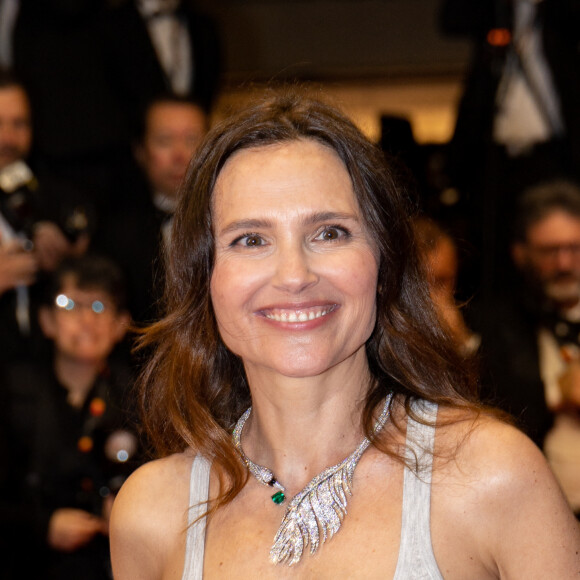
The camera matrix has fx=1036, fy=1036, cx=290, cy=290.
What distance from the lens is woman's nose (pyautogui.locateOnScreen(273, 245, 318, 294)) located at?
1.68 meters

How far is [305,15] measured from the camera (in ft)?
18.4

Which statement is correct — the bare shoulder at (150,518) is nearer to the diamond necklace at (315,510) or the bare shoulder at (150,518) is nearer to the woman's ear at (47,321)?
the diamond necklace at (315,510)

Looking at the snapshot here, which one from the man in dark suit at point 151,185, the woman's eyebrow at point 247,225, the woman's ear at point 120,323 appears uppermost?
the woman's eyebrow at point 247,225

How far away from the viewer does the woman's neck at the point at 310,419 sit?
1.79m

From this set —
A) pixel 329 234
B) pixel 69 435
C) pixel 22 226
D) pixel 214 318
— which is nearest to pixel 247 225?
pixel 329 234

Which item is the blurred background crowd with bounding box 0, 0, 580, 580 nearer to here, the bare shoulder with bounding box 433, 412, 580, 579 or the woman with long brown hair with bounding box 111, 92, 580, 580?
the woman with long brown hair with bounding box 111, 92, 580, 580

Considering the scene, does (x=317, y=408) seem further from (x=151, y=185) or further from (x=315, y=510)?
(x=151, y=185)

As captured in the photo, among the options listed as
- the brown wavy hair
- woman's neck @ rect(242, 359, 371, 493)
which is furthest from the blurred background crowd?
woman's neck @ rect(242, 359, 371, 493)

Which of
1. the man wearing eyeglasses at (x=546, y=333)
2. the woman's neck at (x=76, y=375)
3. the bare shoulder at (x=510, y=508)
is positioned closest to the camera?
the bare shoulder at (x=510, y=508)

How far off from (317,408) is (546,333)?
1684mm

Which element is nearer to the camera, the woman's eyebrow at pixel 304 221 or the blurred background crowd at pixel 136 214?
the woman's eyebrow at pixel 304 221

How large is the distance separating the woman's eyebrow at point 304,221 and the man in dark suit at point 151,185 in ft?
6.39

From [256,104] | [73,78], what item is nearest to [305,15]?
[73,78]

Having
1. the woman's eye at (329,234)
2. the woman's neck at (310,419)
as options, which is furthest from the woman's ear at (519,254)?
the woman's eye at (329,234)
